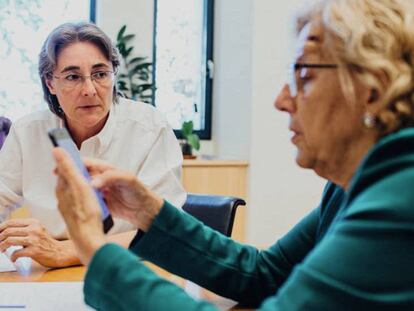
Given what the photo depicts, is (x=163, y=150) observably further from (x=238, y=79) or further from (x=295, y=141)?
(x=238, y=79)

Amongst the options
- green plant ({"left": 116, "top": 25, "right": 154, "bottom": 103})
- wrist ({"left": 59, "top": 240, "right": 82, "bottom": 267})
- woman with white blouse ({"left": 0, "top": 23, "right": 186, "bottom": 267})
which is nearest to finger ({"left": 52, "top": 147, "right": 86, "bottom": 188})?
wrist ({"left": 59, "top": 240, "right": 82, "bottom": 267})

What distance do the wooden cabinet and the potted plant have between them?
0.52 feet

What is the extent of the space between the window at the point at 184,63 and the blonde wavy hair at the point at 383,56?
10.1 feet

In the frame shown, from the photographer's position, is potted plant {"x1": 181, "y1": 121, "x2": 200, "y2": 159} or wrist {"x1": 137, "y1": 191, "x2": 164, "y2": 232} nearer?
wrist {"x1": 137, "y1": 191, "x2": 164, "y2": 232}

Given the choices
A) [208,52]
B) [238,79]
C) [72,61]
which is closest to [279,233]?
[238,79]

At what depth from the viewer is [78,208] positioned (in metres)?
0.79

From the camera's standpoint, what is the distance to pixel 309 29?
33.7 inches

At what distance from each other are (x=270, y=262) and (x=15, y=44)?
118 inches

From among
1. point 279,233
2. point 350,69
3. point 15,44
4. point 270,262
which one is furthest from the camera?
point 15,44

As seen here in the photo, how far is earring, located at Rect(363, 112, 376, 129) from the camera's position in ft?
2.48

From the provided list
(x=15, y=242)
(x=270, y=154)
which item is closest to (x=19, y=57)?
(x=270, y=154)

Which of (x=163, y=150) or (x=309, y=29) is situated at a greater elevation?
(x=309, y=29)

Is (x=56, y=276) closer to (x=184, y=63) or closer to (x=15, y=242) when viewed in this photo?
(x=15, y=242)

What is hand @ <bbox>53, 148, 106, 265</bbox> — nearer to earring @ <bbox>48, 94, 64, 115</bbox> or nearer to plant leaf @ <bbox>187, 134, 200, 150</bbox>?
earring @ <bbox>48, 94, 64, 115</bbox>
